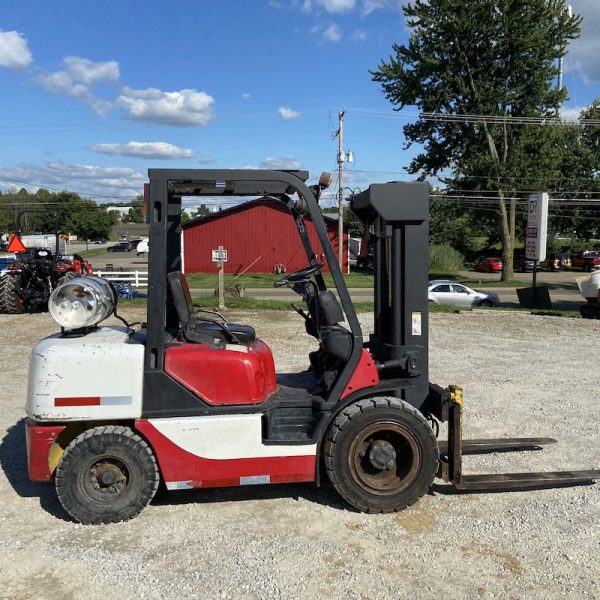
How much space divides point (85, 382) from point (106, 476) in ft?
2.44

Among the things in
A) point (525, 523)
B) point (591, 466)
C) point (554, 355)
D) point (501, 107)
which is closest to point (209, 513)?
point (525, 523)

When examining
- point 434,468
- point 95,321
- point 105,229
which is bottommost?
point 434,468

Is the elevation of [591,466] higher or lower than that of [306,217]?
lower

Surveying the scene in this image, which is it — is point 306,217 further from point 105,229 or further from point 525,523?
point 105,229

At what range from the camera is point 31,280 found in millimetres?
17078

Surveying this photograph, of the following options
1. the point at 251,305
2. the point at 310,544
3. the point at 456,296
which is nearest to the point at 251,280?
the point at 456,296

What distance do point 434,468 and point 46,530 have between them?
9.91 ft

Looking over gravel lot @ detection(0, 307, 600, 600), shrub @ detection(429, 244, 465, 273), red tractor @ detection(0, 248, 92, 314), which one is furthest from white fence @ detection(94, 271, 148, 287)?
shrub @ detection(429, 244, 465, 273)

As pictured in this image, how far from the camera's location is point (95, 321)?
4719 millimetres

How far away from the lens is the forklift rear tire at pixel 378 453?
179 inches

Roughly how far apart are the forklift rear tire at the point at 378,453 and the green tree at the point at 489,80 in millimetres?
34060

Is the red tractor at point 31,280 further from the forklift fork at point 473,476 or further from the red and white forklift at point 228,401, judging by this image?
the forklift fork at point 473,476

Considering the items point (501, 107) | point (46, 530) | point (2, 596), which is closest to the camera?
point (2, 596)

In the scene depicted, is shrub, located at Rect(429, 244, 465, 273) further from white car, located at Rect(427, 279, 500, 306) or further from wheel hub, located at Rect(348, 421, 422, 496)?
wheel hub, located at Rect(348, 421, 422, 496)
